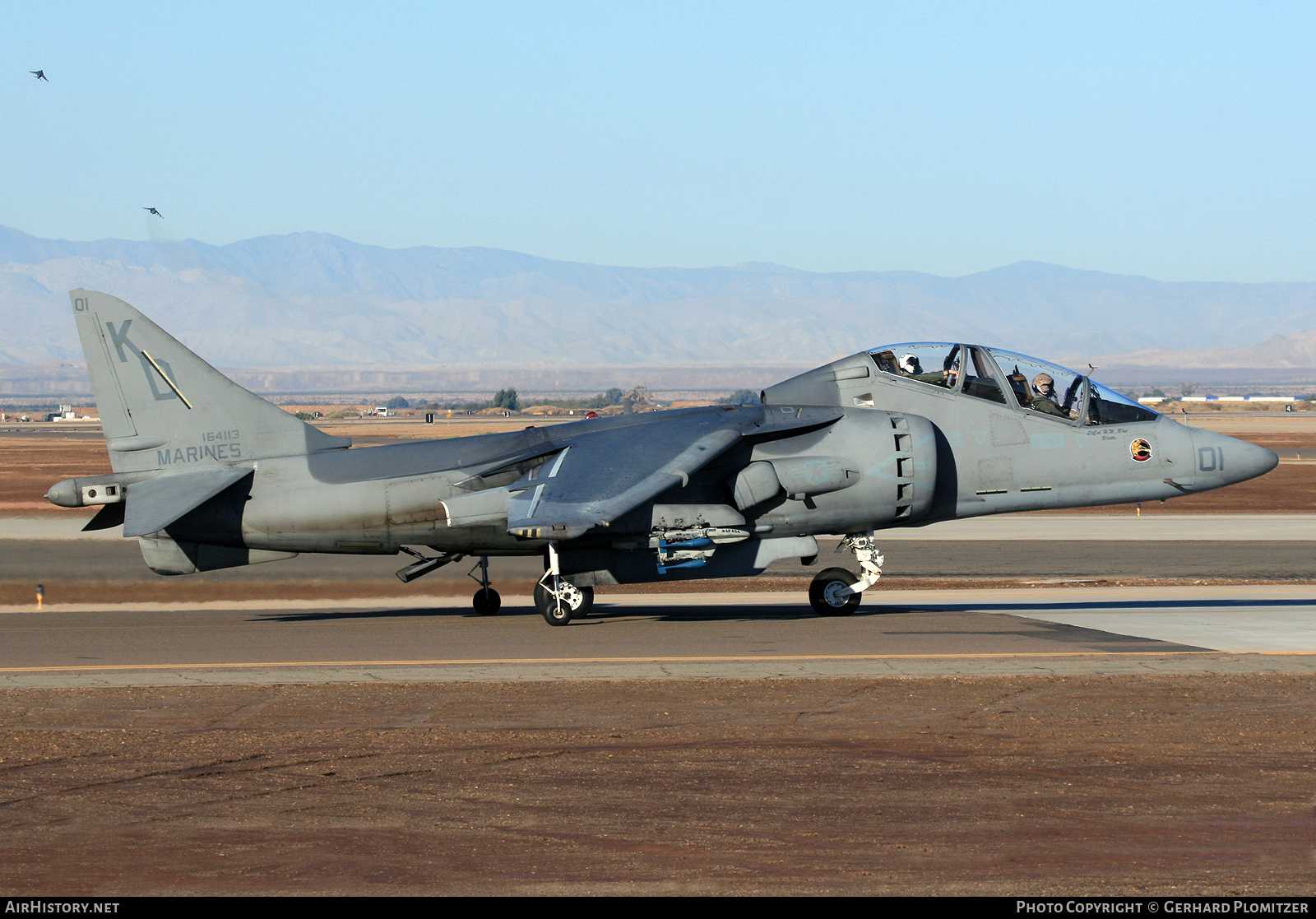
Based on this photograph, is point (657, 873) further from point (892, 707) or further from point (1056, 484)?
point (1056, 484)

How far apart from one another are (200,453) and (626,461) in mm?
6354

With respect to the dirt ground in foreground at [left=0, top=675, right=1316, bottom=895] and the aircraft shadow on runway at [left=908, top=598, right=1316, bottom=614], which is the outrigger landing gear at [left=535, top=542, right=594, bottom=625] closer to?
the dirt ground in foreground at [left=0, top=675, right=1316, bottom=895]

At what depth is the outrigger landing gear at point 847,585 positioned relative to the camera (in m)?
18.2

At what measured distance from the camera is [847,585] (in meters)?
18.5

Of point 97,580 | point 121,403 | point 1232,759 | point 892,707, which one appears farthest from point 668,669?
point 97,580

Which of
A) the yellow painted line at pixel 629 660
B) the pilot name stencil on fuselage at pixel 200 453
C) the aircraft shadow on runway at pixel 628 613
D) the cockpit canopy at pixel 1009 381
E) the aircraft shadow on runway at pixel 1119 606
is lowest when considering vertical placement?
the aircraft shadow on runway at pixel 1119 606

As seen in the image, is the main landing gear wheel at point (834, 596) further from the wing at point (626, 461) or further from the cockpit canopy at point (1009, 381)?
the cockpit canopy at point (1009, 381)

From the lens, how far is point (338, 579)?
2297 cm

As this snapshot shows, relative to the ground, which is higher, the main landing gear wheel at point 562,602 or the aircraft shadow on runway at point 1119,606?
the main landing gear wheel at point 562,602

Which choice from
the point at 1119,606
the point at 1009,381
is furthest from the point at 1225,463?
the point at 1009,381

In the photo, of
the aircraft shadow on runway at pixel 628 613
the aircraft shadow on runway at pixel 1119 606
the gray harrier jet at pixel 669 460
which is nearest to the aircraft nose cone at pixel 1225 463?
the gray harrier jet at pixel 669 460

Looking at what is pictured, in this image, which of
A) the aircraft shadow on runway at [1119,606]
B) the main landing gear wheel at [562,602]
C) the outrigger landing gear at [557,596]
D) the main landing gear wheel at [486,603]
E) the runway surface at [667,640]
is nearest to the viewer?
the runway surface at [667,640]

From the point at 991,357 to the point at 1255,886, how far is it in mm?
12179

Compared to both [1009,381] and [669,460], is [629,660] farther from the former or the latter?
[1009,381]
